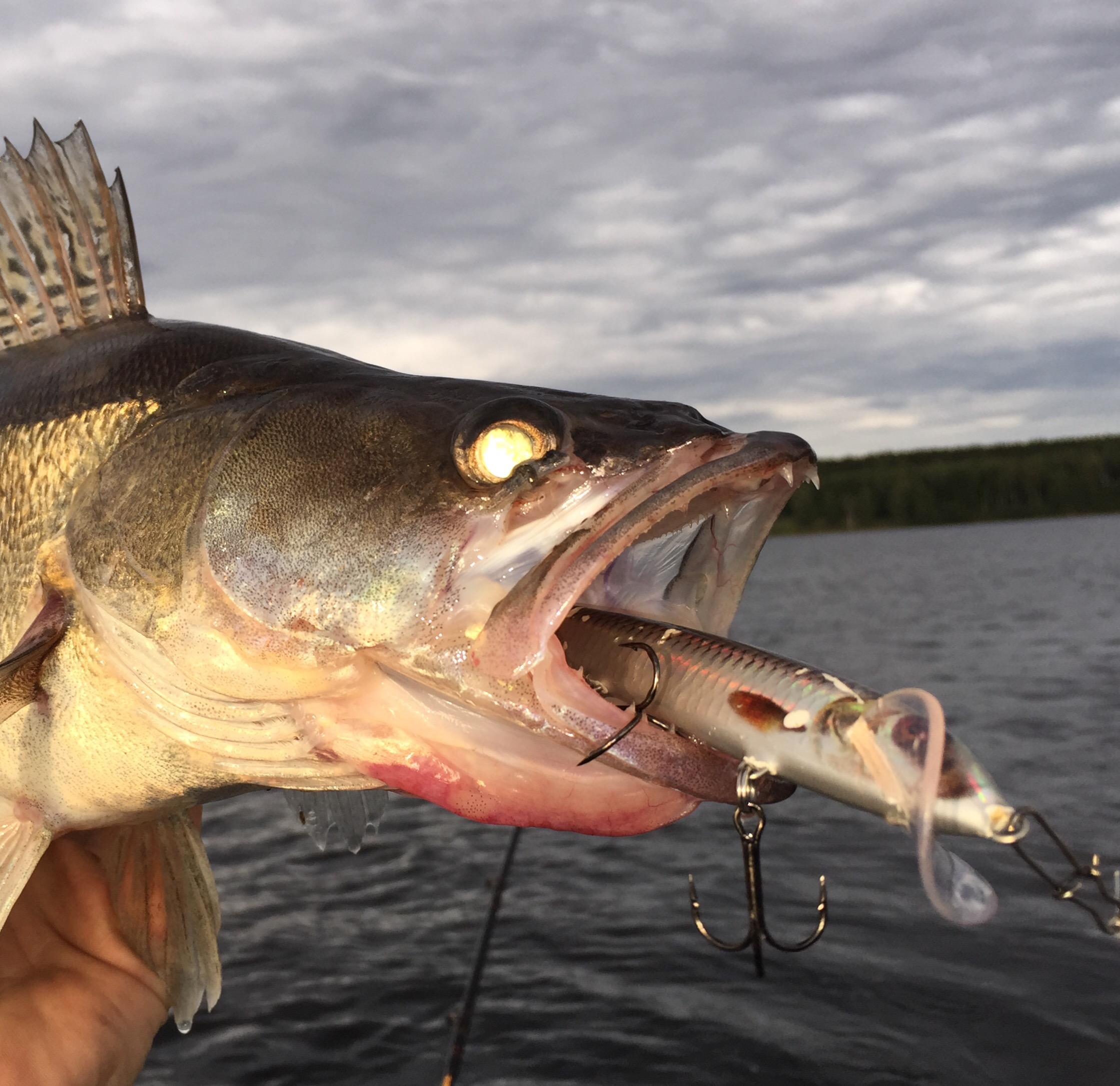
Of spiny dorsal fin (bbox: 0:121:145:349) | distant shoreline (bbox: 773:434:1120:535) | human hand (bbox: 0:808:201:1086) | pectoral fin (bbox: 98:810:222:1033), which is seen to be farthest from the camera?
distant shoreline (bbox: 773:434:1120:535)

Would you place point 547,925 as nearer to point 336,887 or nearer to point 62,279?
point 336,887

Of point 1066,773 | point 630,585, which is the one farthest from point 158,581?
point 1066,773

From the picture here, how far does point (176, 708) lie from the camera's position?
2.35 meters

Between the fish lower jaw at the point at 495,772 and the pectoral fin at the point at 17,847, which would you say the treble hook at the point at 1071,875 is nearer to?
the fish lower jaw at the point at 495,772

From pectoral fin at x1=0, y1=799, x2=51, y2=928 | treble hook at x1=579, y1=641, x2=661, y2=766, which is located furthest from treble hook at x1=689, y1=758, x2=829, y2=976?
pectoral fin at x1=0, y1=799, x2=51, y2=928

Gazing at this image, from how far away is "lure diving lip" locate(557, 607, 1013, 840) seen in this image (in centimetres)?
160

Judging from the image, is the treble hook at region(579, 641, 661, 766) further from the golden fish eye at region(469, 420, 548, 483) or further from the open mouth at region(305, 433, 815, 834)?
the golden fish eye at region(469, 420, 548, 483)

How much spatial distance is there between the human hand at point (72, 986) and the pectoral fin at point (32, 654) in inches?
39.9

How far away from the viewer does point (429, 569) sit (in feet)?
6.61

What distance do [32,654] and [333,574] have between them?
32.5 inches

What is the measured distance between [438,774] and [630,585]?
620 mm

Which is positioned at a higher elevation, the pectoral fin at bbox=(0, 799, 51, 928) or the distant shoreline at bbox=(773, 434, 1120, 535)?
the distant shoreline at bbox=(773, 434, 1120, 535)

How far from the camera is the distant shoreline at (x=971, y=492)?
97688mm

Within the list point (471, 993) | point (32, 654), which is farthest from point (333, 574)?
point (471, 993)
